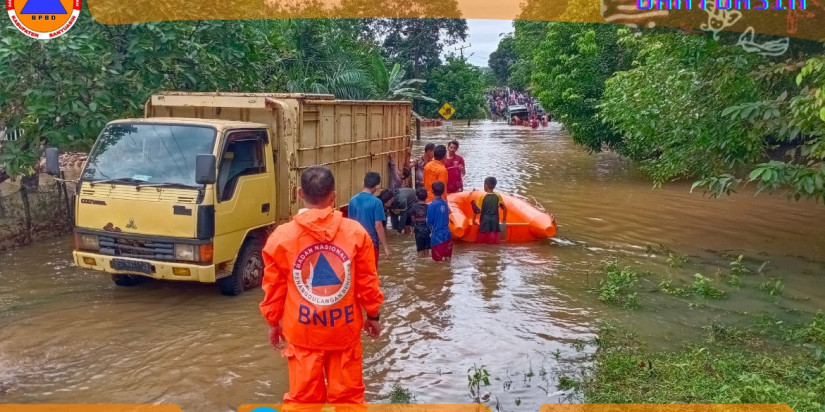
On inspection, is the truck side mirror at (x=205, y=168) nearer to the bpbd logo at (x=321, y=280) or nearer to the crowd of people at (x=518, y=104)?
the bpbd logo at (x=321, y=280)

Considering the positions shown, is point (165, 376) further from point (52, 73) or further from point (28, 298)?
point (52, 73)

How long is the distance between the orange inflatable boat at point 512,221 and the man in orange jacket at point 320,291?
7.50 m

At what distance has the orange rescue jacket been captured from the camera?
3.89 m

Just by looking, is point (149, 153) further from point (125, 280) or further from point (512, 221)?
point (512, 221)

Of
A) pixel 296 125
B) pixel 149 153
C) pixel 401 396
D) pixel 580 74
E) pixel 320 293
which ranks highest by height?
pixel 580 74

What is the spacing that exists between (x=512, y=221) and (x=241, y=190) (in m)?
5.23

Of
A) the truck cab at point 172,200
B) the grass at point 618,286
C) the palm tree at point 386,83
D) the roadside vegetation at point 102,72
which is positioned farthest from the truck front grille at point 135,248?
the palm tree at point 386,83

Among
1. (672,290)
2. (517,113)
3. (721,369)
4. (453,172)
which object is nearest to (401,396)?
(721,369)

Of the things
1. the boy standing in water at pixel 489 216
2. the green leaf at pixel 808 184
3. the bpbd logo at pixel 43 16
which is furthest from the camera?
the boy standing in water at pixel 489 216

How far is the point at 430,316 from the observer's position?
811 cm

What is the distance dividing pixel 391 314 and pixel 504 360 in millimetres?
1844

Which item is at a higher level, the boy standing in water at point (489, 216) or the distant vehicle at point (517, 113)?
the distant vehicle at point (517, 113)

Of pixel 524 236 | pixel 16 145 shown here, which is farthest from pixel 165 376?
pixel 524 236

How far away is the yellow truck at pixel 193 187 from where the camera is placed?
7.63 m
